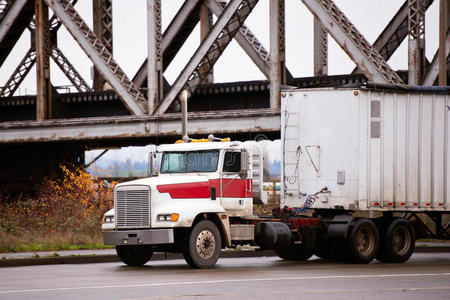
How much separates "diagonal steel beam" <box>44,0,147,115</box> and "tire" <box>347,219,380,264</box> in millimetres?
17902

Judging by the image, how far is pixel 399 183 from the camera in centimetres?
2009

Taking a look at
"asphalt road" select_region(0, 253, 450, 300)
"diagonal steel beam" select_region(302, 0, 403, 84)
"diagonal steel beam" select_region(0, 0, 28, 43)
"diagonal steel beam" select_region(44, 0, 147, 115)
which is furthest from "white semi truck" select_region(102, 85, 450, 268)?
"diagonal steel beam" select_region(0, 0, 28, 43)

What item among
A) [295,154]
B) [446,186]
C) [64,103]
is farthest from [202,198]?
[64,103]

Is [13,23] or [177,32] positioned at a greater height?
[13,23]

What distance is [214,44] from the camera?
33.4 meters

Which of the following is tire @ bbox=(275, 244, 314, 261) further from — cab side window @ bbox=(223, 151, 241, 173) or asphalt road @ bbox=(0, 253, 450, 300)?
cab side window @ bbox=(223, 151, 241, 173)

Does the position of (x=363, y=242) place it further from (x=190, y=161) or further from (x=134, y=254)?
(x=134, y=254)

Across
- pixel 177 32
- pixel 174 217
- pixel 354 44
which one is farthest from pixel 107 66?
pixel 174 217

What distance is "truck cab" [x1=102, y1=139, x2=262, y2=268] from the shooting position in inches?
712

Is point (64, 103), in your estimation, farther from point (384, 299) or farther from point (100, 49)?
point (384, 299)

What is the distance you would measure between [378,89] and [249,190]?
3.58 meters

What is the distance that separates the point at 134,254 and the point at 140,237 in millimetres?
1561

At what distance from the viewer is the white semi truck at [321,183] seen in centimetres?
1856

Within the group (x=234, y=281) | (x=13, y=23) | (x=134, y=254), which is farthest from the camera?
(x=13, y=23)
